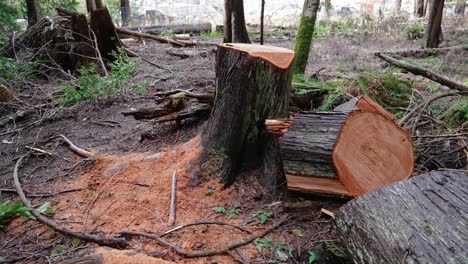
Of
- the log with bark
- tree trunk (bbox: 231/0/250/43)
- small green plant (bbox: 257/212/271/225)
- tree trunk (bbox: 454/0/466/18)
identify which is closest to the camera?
the log with bark

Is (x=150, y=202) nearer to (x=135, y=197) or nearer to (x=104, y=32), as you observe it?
(x=135, y=197)

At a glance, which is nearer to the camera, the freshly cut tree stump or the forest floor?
the freshly cut tree stump

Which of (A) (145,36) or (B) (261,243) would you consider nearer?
(B) (261,243)

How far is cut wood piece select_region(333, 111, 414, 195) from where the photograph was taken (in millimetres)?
2510

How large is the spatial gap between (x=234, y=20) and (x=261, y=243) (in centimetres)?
537

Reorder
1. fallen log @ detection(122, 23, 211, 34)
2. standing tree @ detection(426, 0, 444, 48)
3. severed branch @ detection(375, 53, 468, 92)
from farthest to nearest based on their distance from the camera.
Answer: fallen log @ detection(122, 23, 211, 34) → standing tree @ detection(426, 0, 444, 48) → severed branch @ detection(375, 53, 468, 92)

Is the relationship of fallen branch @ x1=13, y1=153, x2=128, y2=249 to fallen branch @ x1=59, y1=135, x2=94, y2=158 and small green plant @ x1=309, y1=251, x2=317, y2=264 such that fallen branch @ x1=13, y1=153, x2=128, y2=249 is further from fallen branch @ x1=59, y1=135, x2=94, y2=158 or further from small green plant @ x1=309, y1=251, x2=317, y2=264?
small green plant @ x1=309, y1=251, x2=317, y2=264

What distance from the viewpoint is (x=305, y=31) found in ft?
18.1

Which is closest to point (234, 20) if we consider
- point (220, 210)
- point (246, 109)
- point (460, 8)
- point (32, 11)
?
point (246, 109)

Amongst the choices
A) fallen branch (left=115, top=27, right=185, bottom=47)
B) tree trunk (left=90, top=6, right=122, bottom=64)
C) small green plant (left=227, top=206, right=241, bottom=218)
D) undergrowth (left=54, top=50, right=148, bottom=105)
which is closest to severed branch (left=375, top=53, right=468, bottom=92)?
small green plant (left=227, top=206, right=241, bottom=218)

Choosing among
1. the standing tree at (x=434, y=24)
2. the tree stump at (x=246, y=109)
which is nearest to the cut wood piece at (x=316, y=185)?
the tree stump at (x=246, y=109)

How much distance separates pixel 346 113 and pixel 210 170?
1.26 meters

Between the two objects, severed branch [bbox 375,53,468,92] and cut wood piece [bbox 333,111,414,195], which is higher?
severed branch [bbox 375,53,468,92]

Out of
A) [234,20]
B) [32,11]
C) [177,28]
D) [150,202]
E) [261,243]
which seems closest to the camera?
[261,243]
